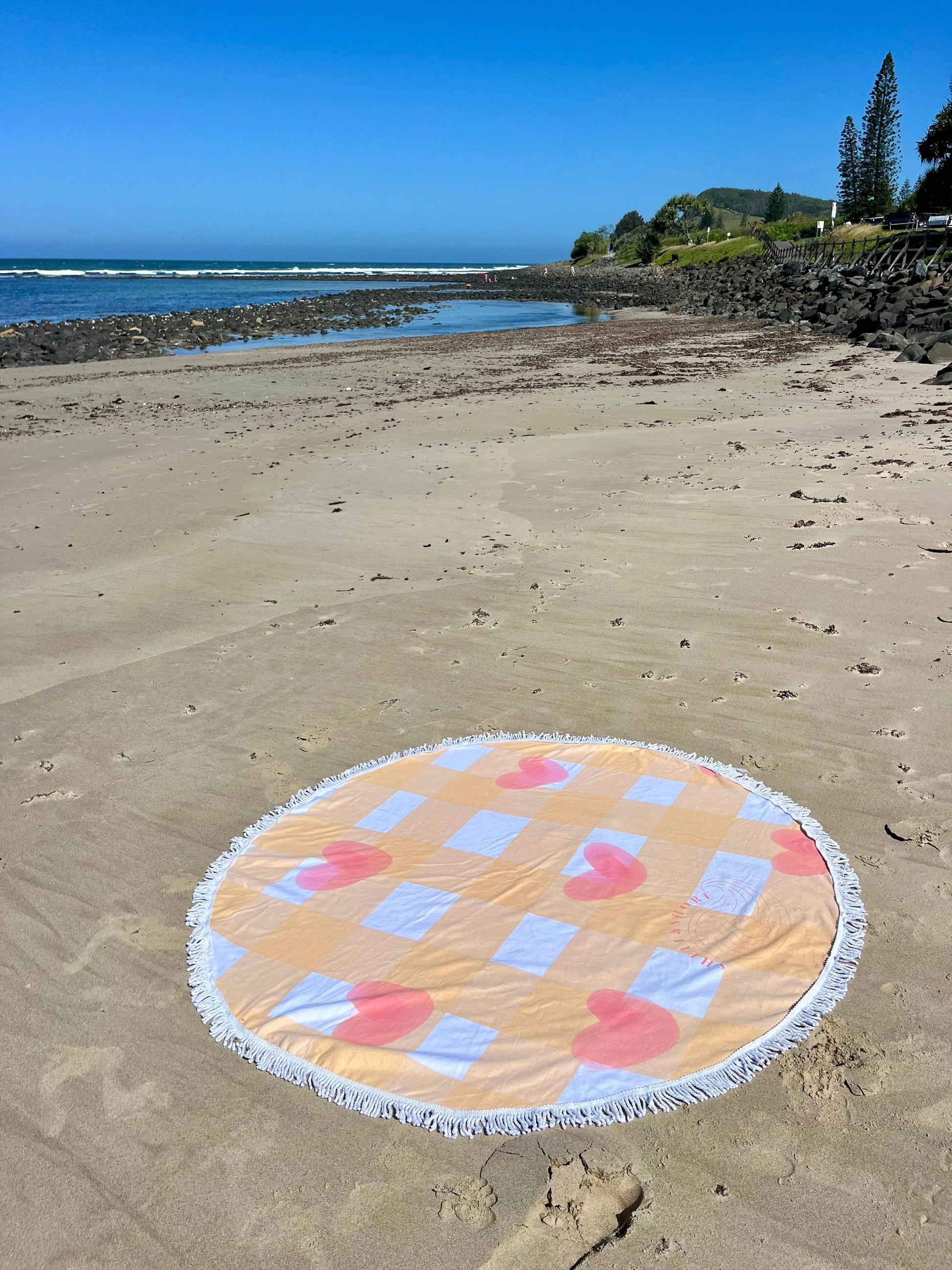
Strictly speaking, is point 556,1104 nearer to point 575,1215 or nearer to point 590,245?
point 575,1215

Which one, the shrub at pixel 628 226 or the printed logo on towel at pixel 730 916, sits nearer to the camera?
the printed logo on towel at pixel 730 916

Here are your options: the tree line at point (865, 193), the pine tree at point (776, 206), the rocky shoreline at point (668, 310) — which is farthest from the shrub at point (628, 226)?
the rocky shoreline at point (668, 310)

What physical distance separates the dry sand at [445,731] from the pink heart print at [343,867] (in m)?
0.48

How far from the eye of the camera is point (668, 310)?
35.2m

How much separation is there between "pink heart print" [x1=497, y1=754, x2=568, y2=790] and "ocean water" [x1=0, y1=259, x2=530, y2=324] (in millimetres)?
38042

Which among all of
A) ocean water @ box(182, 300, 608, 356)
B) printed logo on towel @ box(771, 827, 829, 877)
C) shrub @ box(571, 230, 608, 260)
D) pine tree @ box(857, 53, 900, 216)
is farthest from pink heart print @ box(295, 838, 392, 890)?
shrub @ box(571, 230, 608, 260)

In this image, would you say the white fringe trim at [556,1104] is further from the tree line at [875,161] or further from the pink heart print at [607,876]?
the tree line at [875,161]

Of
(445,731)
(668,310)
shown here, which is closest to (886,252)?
(668,310)

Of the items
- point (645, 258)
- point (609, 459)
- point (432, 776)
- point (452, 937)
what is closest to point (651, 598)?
point (432, 776)

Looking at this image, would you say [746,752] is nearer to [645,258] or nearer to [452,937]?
[452,937]

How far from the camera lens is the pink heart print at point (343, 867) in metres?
3.07

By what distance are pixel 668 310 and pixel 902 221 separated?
19.9 meters

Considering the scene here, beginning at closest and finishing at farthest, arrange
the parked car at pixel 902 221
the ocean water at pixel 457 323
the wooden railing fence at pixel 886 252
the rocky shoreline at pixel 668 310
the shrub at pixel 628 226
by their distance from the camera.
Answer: the rocky shoreline at pixel 668 310 → the ocean water at pixel 457 323 → the wooden railing fence at pixel 886 252 → the parked car at pixel 902 221 → the shrub at pixel 628 226

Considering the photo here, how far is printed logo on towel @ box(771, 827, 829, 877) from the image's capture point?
2.99 meters
